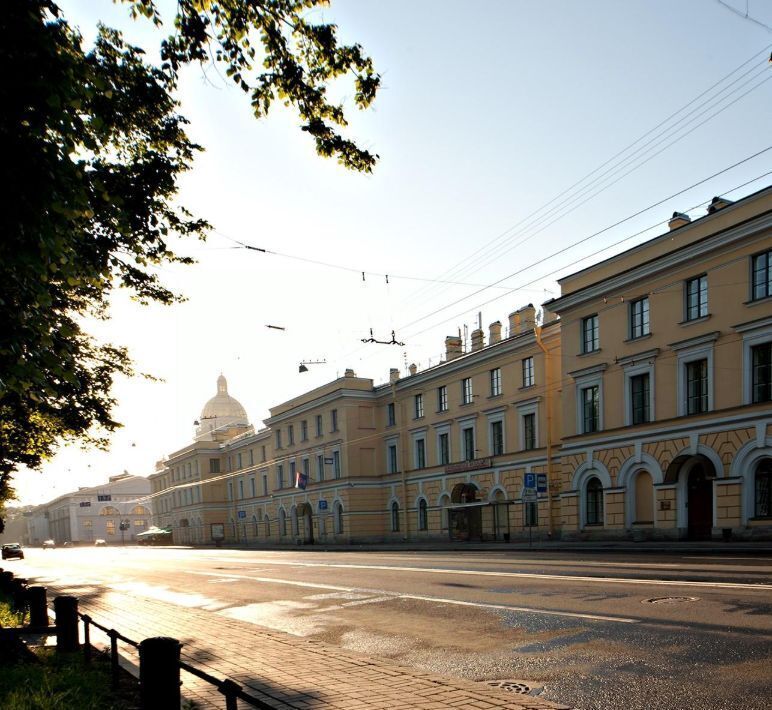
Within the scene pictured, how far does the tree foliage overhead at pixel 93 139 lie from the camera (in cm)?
535

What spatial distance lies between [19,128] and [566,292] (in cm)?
3054

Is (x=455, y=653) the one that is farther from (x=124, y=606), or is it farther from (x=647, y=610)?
(x=124, y=606)

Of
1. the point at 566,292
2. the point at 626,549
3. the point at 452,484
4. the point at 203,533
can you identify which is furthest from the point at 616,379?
the point at 203,533

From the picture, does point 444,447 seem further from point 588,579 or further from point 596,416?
point 588,579

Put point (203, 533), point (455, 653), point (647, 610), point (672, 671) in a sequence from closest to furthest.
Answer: point (672, 671), point (455, 653), point (647, 610), point (203, 533)

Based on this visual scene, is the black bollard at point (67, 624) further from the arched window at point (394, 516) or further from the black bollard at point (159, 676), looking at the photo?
the arched window at point (394, 516)

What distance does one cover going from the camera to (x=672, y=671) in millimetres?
6793

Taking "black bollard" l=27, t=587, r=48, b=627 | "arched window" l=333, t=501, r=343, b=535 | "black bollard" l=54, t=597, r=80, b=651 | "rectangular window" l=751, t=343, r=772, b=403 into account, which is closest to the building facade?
"rectangular window" l=751, t=343, r=772, b=403

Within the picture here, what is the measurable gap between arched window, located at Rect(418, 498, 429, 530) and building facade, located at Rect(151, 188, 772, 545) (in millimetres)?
114

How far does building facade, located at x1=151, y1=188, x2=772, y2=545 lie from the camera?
2523cm

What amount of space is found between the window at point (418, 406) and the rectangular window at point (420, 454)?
5.69 feet

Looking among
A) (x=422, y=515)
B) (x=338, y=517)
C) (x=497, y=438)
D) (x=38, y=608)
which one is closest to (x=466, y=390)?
(x=497, y=438)

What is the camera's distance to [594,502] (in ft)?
106

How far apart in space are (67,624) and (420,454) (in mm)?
39480
